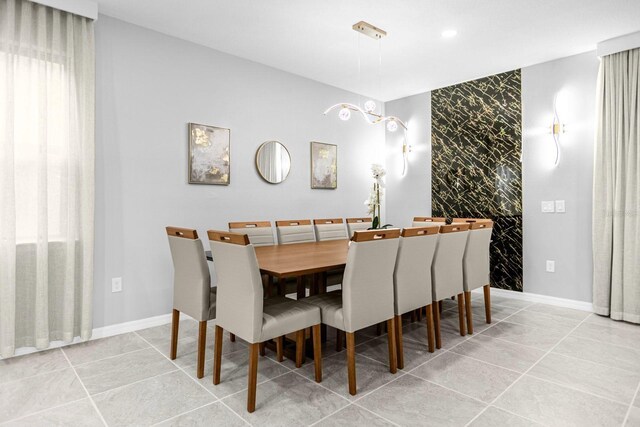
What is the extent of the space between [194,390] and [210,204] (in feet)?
6.47

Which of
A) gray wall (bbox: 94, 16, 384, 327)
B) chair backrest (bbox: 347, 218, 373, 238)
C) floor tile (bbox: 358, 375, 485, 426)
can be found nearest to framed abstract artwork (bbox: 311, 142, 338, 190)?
gray wall (bbox: 94, 16, 384, 327)

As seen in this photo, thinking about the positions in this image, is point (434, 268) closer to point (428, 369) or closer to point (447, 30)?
point (428, 369)

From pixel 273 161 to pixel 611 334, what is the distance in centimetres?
363

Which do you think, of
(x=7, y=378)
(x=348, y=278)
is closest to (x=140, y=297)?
(x=7, y=378)

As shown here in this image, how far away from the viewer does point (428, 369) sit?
2.40m

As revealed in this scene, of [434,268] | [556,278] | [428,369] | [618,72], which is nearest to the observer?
[428,369]

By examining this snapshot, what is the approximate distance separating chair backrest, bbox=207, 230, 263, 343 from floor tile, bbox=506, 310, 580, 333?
2663 millimetres

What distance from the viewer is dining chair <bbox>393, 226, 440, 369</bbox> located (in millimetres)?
2396

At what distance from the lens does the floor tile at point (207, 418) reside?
1809 mm

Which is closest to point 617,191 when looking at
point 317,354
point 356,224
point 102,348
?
point 356,224

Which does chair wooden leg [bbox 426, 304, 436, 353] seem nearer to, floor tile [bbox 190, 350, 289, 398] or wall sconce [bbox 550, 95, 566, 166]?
floor tile [bbox 190, 350, 289, 398]

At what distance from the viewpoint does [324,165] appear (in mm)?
4816

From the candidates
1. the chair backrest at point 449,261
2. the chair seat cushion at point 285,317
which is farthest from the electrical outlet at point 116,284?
the chair backrest at point 449,261

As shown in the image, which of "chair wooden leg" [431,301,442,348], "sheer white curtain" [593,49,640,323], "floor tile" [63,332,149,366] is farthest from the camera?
"sheer white curtain" [593,49,640,323]
